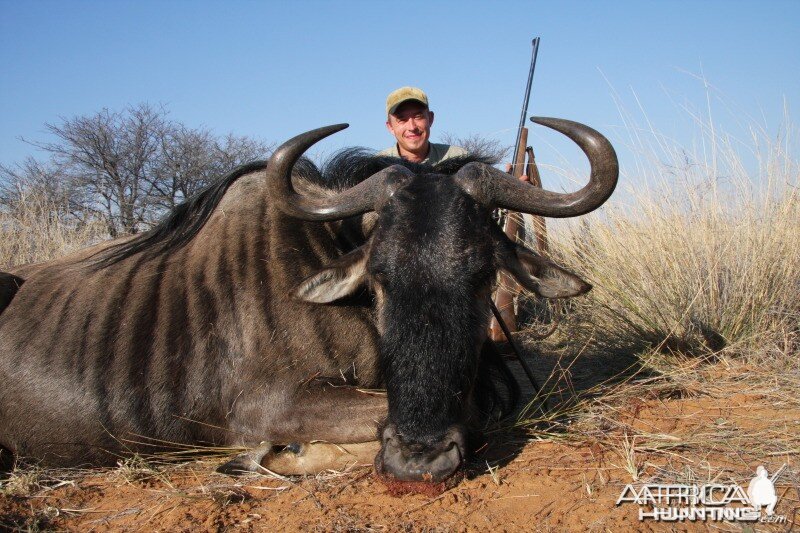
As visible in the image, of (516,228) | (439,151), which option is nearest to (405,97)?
(439,151)

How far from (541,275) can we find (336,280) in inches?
46.8

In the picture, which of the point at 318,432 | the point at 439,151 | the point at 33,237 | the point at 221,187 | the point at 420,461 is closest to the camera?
the point at 420,461

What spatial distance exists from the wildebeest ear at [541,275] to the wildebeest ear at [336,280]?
843 millimetres

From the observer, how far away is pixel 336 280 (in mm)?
3520

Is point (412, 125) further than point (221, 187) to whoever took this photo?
Yes

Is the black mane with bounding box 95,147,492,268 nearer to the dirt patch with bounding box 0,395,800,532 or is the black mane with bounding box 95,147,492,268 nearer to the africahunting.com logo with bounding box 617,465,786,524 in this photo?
the dirt patch with bounding box 0,395,800,532

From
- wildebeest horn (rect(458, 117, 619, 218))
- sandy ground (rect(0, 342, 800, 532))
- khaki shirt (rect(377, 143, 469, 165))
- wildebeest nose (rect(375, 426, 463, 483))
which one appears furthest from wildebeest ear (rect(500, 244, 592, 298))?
khaki shirt (rect(377, 143, 469, 165))

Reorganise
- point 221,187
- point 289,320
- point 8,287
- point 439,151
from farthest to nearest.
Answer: point 439,151 → point 221,187 → point 8,287 → point 289,320

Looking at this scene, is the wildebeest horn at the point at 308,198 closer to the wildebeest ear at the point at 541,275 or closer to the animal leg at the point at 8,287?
the wildebeest ear at the point at 541,275

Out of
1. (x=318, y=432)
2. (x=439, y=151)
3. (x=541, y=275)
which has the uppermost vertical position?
(x=439, y=151)

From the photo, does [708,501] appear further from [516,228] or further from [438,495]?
[516,228]

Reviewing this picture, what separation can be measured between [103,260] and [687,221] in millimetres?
4913

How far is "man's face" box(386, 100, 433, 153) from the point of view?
701 centimetres

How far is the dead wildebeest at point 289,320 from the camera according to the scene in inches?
119
